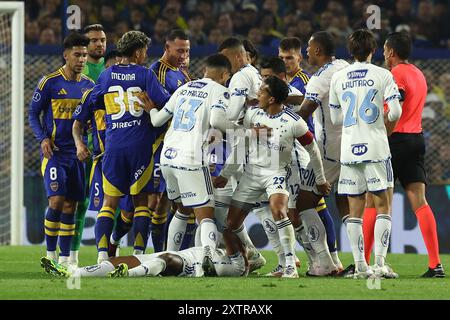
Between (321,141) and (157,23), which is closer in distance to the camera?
(321,141)

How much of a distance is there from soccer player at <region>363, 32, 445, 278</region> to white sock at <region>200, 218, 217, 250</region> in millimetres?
1267

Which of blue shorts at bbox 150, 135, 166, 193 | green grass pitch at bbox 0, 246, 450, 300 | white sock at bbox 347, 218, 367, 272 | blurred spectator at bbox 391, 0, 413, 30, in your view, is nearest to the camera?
green grass pitch at bbox 0, 246, 450, 300

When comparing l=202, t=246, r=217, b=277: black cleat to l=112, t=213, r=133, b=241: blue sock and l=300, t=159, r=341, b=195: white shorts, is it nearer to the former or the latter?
l=300, t=159, r=341, b=195: white shorts

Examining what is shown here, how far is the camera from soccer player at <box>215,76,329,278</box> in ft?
29.6

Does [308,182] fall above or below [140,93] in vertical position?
below

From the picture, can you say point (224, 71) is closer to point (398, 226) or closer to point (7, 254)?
point (7, 254)

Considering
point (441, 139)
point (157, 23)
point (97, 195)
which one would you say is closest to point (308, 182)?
point (97, 195)

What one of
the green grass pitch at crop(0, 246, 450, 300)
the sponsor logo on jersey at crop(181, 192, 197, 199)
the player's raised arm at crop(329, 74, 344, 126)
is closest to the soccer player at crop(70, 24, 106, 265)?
the green grass pitch at crop(0, 246, 450, 300)

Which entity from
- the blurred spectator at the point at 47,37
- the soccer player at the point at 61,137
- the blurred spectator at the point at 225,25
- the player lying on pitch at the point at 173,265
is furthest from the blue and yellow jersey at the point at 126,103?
the blurred spectator at the point at 225,25

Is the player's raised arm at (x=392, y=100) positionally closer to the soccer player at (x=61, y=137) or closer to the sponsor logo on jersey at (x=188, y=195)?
the sponsor logo on jersey at (x=188, y=195)

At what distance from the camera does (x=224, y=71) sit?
31.0 ft

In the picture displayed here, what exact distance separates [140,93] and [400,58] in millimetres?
2244

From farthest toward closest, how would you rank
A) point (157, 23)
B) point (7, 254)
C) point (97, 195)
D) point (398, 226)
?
point (157, 23)
point (398, 226)
point (7, 254)
point (97, 195)

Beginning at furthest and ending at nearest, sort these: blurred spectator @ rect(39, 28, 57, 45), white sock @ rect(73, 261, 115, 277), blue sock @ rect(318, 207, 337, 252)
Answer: blurred spectator @ rect(39, 28, 57, 45) < blue sock @ rect(318, 207, 337, 252) < white sock @ rect(73, 261, 115, 277)
